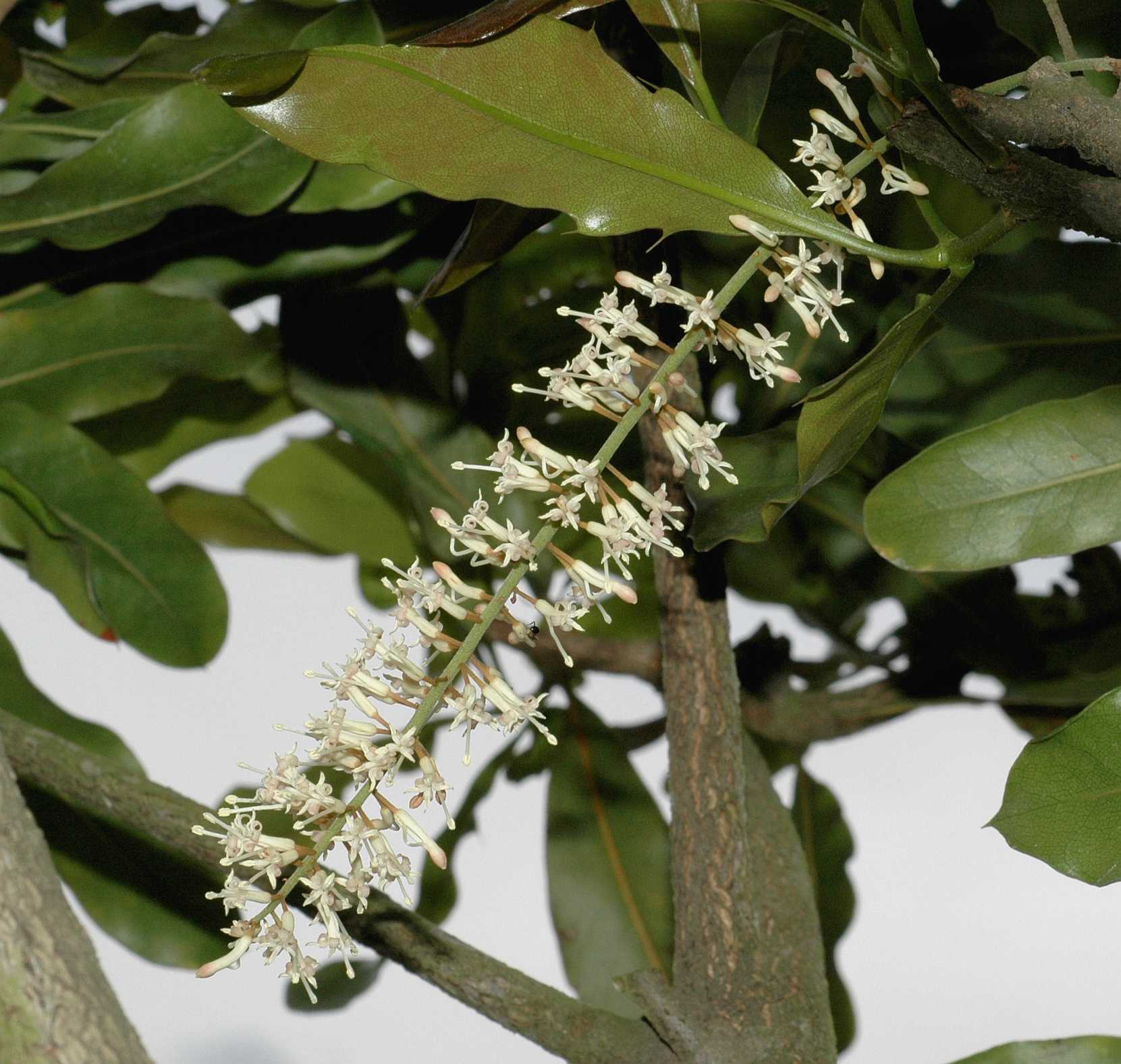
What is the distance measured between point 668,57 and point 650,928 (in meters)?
0.46

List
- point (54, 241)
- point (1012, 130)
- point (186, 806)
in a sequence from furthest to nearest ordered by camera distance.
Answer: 1. point (54, 241)
2. point (186, 806)
3. point (1012, 130)

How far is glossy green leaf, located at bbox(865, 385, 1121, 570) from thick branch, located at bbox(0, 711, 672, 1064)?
0.21 m

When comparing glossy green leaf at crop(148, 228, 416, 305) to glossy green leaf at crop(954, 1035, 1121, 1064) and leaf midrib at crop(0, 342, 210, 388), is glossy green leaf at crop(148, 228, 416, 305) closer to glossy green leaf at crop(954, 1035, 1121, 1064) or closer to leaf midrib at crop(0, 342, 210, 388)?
leaf midrib at crop(0, 342, 210, 388)

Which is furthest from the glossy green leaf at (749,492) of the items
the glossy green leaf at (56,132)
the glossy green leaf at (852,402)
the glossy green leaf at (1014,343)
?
the glossy green leaf at (56,132)

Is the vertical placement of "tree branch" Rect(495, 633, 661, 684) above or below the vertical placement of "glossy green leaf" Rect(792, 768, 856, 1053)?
above

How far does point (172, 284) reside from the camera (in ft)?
2.13

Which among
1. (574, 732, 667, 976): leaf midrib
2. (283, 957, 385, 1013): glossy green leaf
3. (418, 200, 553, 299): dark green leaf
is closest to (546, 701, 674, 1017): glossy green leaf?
(574, 732, 667, 976): leaf midrib

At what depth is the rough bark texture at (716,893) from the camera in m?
0.48

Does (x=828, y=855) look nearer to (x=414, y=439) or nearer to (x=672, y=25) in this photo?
(x=414, y=439)

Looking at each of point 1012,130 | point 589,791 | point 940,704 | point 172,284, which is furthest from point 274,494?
point 1012,130

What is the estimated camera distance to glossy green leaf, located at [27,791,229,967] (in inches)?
24.6

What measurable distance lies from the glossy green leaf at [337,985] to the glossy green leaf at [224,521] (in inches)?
10.0

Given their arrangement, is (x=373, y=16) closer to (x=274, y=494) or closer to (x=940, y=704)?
(x=274, y=494)

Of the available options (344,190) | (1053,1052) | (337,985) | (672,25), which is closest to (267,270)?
(344,190)
